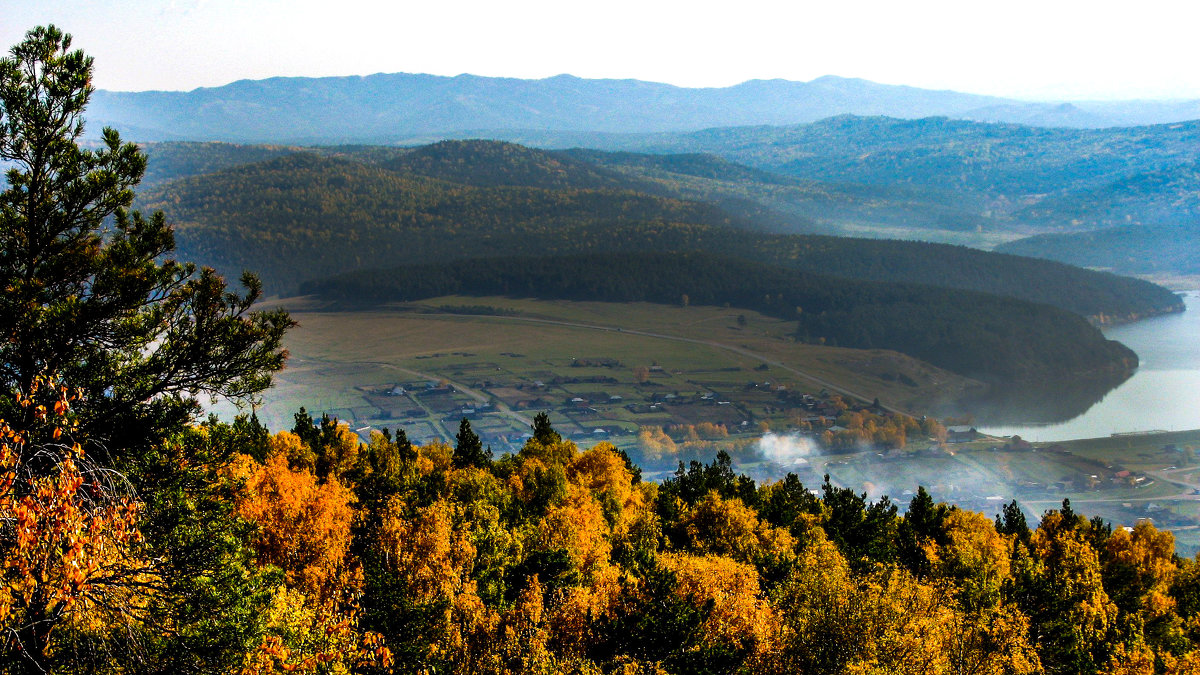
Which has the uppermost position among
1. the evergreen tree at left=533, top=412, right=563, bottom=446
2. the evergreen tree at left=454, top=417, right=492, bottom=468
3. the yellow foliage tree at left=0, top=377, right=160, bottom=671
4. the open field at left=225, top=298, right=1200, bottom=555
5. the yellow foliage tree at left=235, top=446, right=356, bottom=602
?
the yellow foliage tree at left=0, top=377, right=160, bottom=671

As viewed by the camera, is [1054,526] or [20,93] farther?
[1054,526]

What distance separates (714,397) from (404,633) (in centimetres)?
16869

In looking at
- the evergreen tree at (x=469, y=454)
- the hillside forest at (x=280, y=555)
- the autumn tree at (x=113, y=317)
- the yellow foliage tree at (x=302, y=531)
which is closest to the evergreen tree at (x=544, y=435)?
the evergreen tree at (x=469, y=454)

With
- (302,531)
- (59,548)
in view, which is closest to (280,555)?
(302,531)

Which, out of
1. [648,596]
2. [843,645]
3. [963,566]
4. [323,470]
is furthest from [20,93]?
[963,566]

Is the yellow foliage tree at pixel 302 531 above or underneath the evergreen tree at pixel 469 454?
above

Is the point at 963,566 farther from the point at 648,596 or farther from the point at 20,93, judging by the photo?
the point at 20,93

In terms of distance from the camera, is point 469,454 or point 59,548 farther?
point 469,454

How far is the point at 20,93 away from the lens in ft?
59.4

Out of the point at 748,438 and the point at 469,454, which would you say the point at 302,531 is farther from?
the point at 748,438

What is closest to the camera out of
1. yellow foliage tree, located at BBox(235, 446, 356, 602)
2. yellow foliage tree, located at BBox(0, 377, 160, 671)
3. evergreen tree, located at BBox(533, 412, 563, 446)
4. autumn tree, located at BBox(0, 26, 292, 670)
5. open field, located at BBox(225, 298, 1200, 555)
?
yellow foliage tree, located at BBox(0, 377, 160, 671)

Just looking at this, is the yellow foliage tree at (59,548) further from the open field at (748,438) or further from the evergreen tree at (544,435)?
the open field at (748,438)

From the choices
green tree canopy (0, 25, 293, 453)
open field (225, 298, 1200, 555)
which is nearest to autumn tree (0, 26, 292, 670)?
green tree canopy (0, 25, 293, 453)

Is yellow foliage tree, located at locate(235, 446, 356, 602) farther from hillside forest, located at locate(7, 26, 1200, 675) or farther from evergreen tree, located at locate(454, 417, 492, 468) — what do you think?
evergreen tree, located at locate(454, 417, 492, 468)
